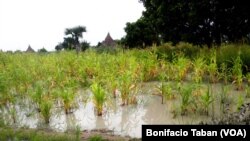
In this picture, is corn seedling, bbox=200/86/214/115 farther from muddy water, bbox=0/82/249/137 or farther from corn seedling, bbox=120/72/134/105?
corn seedling, bbox=120/72/134/105

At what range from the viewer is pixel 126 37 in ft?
78.8

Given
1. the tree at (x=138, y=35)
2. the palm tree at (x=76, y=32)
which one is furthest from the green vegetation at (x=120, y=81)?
the palm tree at (x=76, y=32)

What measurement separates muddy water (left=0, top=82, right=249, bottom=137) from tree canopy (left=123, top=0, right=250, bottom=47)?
30.8ft

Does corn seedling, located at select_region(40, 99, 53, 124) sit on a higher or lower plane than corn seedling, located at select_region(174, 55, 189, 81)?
lower

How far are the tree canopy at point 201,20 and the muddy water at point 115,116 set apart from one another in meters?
9.40

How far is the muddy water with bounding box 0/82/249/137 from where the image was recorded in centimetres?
660

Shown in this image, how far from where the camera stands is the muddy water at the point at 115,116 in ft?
21.6

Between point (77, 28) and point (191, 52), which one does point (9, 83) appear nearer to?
point (191, 52)

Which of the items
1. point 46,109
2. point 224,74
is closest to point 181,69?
point 224,74

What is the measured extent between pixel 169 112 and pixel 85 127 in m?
1.43

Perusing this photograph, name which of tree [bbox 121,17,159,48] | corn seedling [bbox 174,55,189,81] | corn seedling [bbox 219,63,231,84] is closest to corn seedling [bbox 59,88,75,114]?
corn seedling [bbox 174,55,189,81]

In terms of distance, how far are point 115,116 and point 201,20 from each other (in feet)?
36.4

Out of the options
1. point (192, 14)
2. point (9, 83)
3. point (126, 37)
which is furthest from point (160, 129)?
point (126, 37)

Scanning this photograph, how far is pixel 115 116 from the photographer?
7.13 metres
